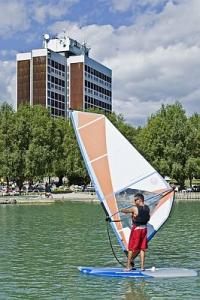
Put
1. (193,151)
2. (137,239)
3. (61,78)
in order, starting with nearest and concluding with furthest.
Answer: (137,239) → (193,151) → (61,78)

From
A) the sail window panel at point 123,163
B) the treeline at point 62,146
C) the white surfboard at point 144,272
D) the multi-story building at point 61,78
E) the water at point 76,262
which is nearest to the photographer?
the water at point 76,262

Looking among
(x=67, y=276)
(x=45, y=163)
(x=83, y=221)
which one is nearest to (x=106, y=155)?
(x=67, y=276)

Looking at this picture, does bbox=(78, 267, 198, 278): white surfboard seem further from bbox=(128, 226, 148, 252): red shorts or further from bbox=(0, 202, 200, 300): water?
bbox=(128, 226, 148, 252): red shorts

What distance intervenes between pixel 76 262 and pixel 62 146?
7688 cm

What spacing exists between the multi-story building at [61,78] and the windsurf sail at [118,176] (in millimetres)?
145232

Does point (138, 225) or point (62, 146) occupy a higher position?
point (62, 146)

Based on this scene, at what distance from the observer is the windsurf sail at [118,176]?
18.5 m

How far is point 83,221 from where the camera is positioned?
39.6 meters

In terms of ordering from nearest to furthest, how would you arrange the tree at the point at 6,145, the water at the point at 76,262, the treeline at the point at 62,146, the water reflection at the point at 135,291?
the water reflection at the point at 135,291, the water at the point at 76,262, the tree at the point at 6,145, the treeline at the point at 62,146

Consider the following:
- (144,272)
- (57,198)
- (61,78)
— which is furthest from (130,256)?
(61,78)

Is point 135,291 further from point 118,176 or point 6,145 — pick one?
point 6,145


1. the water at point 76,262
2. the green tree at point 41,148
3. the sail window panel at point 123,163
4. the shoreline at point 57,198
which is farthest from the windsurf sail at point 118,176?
the green tree at point 41,148

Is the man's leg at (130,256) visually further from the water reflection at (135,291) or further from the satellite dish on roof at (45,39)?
the satellite dish on roof at (45,39)

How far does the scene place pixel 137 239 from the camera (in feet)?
55.7
